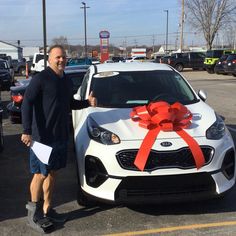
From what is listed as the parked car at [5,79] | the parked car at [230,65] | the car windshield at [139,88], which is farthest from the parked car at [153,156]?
the parked car at [230,65]

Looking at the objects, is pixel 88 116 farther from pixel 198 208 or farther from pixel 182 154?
pixel 198 208

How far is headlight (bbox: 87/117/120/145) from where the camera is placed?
4.55 meters

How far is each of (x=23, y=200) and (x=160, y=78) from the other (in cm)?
248

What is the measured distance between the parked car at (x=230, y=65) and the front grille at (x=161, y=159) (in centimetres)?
2569

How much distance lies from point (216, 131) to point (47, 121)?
5.99 ft

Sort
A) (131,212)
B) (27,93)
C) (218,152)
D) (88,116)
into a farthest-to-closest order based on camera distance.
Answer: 1. (88,116)
2. (131,212)
3. (218,152)
4. (27,93)

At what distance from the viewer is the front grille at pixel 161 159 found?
14.4 ft

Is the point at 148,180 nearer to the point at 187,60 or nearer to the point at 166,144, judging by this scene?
the point at 166,144

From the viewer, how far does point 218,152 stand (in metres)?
4.55

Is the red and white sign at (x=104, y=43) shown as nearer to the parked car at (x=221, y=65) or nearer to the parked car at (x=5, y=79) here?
the parked car at (x=221, y=65)

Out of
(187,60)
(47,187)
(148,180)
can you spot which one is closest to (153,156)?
(148,180)

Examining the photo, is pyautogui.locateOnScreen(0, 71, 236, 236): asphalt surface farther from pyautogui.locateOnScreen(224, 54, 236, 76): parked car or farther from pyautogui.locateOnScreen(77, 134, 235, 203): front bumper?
pyautogui.locateOnScreen(224, 54, 236, 76): parked car

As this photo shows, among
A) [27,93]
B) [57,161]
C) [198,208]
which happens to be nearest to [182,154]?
[198,208]

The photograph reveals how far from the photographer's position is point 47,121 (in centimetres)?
431
